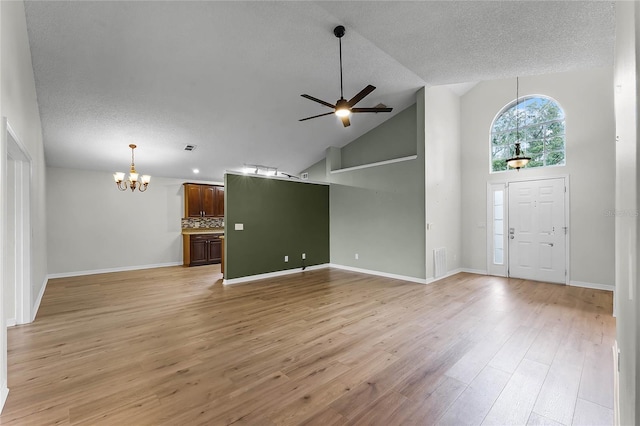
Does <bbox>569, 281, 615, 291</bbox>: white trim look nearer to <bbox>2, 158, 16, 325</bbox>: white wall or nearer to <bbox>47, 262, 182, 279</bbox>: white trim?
<bbox>2, 158, 16, 325</bbox>: white wall

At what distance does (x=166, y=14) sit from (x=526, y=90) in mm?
6750

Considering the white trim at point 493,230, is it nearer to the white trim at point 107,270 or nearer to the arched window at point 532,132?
the arched window at point 532,132

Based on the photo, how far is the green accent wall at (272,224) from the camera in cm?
582

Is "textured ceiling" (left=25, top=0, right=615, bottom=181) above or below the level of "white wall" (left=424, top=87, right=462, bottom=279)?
above

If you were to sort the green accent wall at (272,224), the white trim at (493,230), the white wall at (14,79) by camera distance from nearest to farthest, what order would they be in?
the white wall at (14,79)
the green accent wall at (272,224)
the white trim at (493,230)

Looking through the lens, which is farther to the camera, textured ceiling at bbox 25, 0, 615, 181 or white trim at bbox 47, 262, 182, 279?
white trim at bbox 47, 262, 182, 279

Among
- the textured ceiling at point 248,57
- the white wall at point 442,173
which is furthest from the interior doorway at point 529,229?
the textured ceiling at point 248,57

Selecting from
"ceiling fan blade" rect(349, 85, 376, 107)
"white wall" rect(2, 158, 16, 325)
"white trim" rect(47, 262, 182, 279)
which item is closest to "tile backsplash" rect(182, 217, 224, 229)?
"white trim" rect(47, 262, 182, 279)

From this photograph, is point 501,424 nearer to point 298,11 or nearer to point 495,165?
point 298,11

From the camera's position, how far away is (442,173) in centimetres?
612

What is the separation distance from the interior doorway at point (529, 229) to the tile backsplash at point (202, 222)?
7547mm

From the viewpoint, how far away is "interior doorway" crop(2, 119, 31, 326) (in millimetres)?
3350

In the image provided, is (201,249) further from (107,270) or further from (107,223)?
(107,223)

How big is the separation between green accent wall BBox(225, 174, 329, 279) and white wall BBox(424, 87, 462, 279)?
283 centimetres
